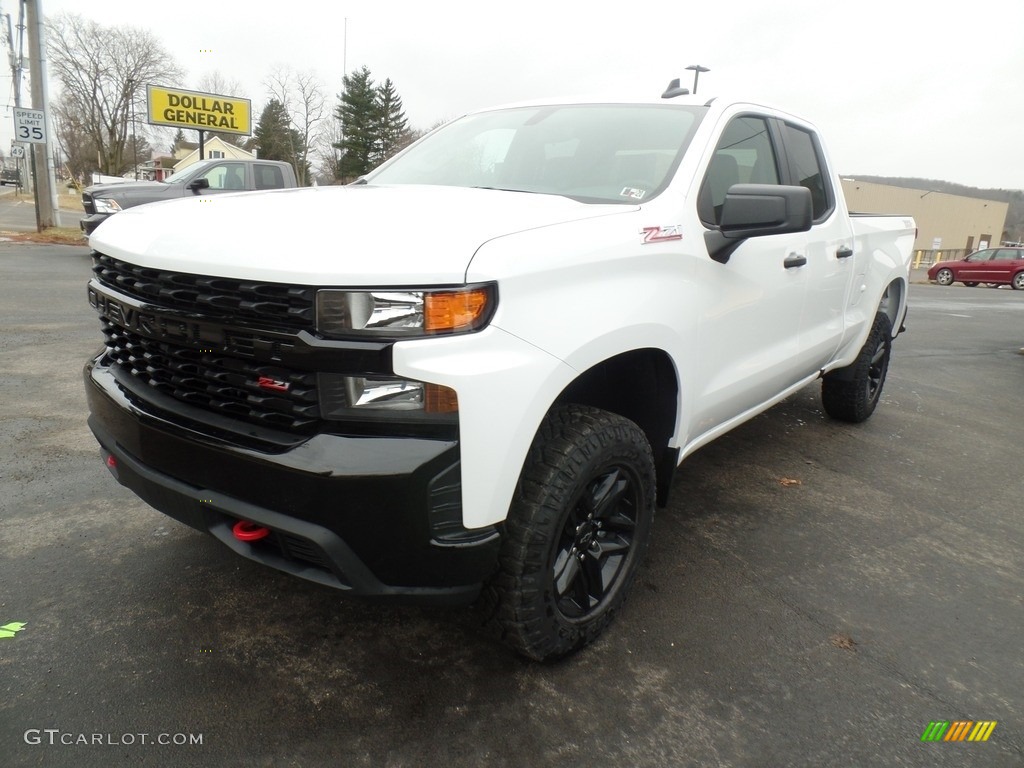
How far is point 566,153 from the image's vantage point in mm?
2980

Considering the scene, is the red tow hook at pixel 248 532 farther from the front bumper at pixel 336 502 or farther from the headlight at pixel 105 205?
the headlight at pixel 105 205

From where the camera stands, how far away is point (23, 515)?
309cm

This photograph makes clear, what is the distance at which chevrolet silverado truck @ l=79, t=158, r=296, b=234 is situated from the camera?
11.8 m

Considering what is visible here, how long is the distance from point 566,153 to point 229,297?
65.5 inches

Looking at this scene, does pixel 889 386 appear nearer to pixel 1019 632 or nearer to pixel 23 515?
pixel 1019 632

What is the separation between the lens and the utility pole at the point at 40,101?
16641mm

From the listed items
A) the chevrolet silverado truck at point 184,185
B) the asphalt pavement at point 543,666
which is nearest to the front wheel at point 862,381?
the asphalt pavement at point 543,666

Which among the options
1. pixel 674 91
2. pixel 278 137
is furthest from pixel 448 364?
pixel 278 137

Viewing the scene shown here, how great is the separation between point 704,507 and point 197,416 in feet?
8.16

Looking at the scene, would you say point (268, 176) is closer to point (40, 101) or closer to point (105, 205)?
point (105, 205)

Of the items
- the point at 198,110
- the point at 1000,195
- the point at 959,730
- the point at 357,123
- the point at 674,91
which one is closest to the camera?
the point at 959,730

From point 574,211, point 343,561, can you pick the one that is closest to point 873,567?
point 574,211

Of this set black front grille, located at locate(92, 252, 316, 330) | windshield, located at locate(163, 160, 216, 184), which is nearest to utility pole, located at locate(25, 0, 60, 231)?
windshield, located at locate(163, 160, 216, 184)

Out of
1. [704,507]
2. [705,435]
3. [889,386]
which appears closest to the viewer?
[705,435]
